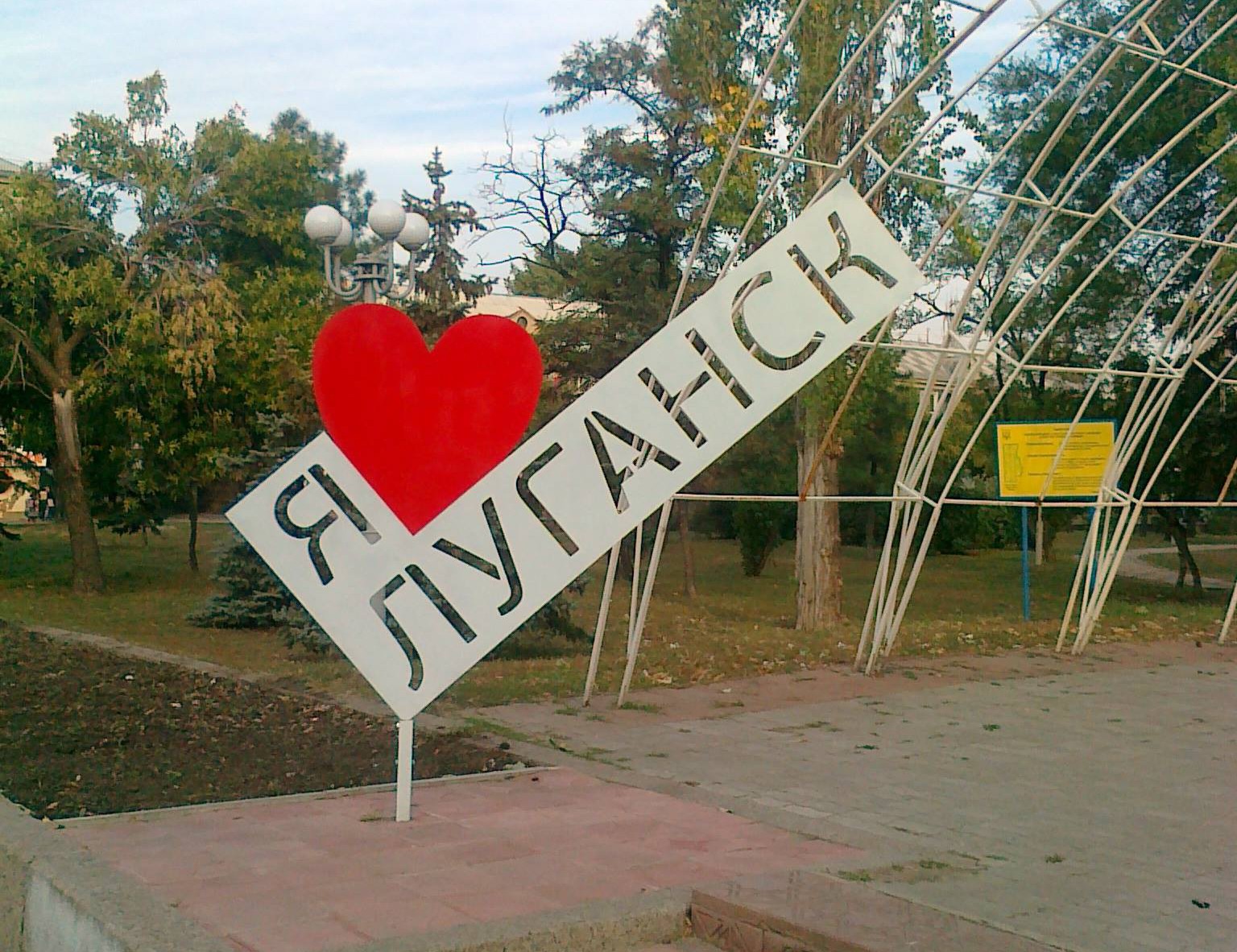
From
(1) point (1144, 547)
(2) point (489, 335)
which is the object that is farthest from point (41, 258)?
(1) point (1144, 547)

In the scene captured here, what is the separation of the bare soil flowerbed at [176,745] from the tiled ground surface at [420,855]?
52cm

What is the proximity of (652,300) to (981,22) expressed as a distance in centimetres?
1311

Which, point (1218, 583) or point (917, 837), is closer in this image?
point (917, 837)

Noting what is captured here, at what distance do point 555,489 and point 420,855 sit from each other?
173cm

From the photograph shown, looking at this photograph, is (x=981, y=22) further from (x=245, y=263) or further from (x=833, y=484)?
(x=245, y=263)

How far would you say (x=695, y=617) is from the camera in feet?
59.7

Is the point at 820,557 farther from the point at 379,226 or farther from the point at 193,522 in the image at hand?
the point at 193,522

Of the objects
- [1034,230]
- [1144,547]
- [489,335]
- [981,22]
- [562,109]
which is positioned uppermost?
[562,109]

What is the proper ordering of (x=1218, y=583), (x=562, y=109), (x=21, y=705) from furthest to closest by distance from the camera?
(x=1218, y=583) < (x=562, y=109) < (x=21, y=705)

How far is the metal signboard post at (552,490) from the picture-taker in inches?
239

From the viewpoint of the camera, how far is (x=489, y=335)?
24.0 ft

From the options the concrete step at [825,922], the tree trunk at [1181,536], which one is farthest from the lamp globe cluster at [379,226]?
the tree trunk at [1181,536]

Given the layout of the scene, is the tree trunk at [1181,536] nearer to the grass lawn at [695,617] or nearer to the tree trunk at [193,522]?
the grass lawn at [695,617]

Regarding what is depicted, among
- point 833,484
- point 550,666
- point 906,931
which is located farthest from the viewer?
point 833,484
